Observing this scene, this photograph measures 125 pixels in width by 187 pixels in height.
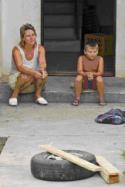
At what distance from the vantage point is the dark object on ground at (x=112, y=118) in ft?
25.0

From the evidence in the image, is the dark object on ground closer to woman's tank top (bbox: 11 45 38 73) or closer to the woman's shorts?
the woman's shorts

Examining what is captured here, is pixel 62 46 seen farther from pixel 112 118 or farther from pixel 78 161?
pixel 78 161

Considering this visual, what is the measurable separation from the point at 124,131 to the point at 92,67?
1849 millimetres

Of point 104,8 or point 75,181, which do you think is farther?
point 104,8

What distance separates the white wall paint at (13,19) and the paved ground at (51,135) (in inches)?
51.5

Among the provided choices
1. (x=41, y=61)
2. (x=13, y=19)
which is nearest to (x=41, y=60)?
(x=41, y=61)

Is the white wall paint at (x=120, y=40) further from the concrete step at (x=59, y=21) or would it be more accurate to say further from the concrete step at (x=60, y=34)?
the concrete step at (x=59, y=21)

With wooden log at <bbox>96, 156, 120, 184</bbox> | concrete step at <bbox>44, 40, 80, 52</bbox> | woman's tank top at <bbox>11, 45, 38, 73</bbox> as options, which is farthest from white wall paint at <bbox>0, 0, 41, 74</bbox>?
wooden log at <bbox>96, 156, 120, 184</bbox>

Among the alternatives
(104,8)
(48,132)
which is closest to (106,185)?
(48,132)

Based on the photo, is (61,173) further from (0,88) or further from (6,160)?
(0,88)

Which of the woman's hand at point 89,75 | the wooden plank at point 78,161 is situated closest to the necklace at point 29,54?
the woman's hand at point 89,75

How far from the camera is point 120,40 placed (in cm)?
999

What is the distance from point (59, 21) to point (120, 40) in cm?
432

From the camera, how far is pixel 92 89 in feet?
29.3
